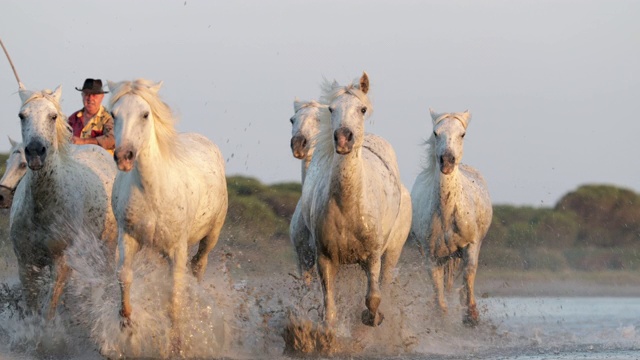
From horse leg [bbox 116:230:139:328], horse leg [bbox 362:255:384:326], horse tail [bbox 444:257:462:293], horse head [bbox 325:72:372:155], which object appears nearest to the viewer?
horse leg [bbox 116:230:139:328]

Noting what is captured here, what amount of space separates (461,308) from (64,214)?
4427 millimetres

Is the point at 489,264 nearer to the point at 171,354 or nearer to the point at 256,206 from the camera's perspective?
the point at 256,206

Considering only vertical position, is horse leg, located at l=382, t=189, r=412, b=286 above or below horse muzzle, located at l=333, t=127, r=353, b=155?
below

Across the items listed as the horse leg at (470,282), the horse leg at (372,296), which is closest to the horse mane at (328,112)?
the horse leg at (372,296)

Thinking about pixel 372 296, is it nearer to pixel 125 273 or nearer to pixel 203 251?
pixel 125 273

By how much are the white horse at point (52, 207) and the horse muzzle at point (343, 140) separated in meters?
2.36

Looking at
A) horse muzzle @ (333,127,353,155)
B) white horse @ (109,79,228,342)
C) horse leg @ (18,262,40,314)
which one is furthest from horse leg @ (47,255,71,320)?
horse muzzle @ (333,127,353,155)

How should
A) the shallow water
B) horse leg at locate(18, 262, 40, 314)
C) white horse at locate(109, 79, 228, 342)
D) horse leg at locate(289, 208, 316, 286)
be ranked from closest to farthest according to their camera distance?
white horse at locate(109, 79, 228, 342) → the shallow water → horse leg at locate(18, 262, 40, 314) → horse leg at locate(289, 208, 316, 286)

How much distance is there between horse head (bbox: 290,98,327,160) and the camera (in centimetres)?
1109

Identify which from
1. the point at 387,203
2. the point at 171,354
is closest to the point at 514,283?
the point at 387,203

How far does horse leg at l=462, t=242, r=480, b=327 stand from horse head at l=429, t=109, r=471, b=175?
1008mm

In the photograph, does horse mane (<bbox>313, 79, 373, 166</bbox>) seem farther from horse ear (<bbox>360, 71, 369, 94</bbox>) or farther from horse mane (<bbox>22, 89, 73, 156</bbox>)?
horse mane (<bbox>22, 89, 73, 156</bbox>)

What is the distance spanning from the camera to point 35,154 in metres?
9.27

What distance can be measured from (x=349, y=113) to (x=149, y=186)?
5.37 ft
